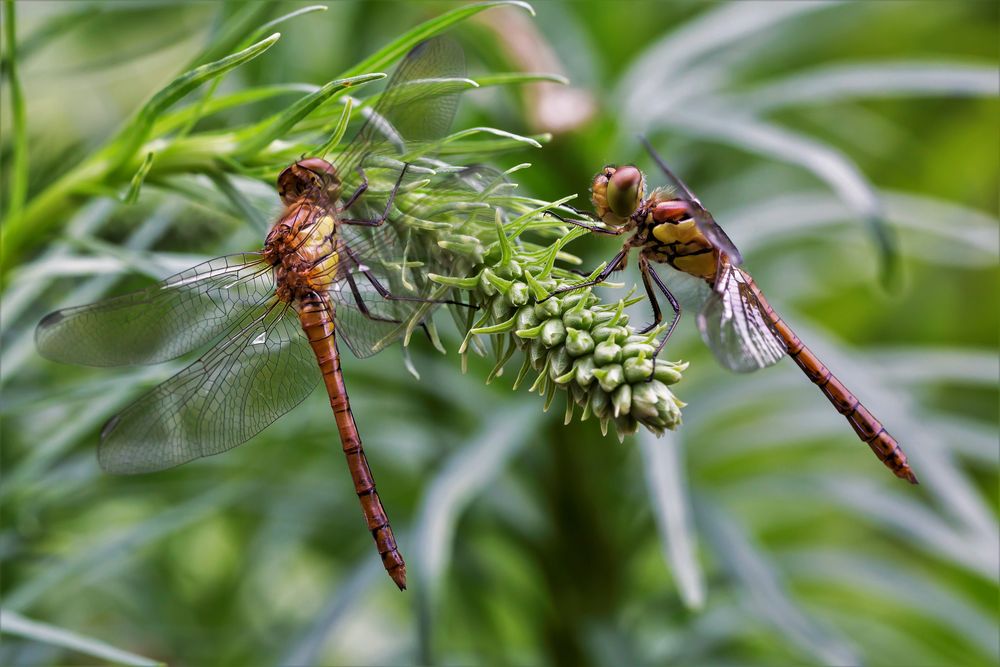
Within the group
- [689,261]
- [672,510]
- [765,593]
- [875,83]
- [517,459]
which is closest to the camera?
[689,261]

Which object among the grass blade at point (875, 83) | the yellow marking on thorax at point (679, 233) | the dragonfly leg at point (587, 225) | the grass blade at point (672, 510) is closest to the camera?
the dragonfly leg at point (587, 225)

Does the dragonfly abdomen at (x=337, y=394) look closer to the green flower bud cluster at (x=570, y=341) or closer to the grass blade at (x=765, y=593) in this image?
the green flower bud cluster at (x=570, y=341)

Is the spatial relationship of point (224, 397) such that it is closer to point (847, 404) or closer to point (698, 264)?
point (698, 264)

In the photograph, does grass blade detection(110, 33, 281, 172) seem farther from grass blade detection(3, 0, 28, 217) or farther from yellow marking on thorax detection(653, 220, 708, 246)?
yellow marking on thorax detection(653, 220, 708, 246)

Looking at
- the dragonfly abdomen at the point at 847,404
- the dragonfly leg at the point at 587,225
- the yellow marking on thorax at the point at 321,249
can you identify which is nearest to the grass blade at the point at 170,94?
the yellow marking on thorax at the point at 321,249

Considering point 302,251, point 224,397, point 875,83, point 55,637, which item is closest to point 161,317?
point 224,397

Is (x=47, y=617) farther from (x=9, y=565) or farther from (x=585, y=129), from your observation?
(x=585, y=129)
